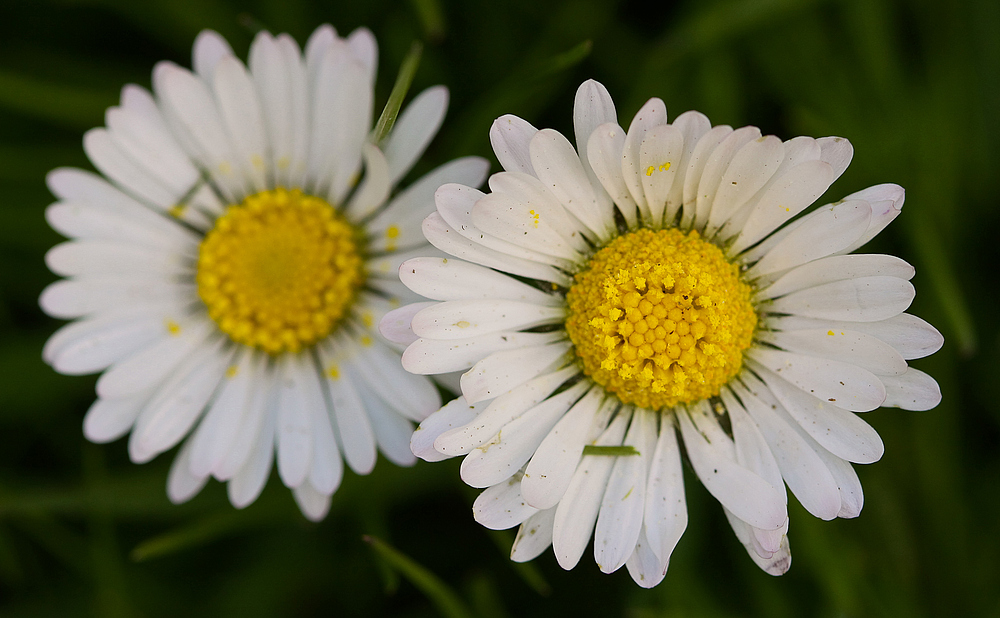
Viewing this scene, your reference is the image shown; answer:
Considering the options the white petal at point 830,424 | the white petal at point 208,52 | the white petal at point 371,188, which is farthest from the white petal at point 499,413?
the white petal at point 208,52

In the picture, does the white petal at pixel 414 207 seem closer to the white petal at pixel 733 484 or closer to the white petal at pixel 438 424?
the white petal at pixel 438 424

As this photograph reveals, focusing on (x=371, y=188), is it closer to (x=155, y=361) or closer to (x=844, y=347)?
(x=155, y=361)

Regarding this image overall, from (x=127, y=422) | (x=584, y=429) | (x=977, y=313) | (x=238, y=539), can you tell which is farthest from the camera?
(x=238, y=539)

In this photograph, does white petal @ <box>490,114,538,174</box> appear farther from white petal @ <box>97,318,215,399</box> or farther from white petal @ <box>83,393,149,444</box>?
white petal @ <box>83,393,149,444</box>

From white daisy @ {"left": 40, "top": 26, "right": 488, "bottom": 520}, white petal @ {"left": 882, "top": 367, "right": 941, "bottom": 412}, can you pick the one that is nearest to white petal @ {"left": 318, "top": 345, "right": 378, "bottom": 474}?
white daisy @ {"left": 40, "top": 26, "right": 488, "bottom": 520}

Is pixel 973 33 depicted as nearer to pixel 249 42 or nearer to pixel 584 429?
pixel 584 429

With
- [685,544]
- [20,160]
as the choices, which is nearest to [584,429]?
[685,544]
